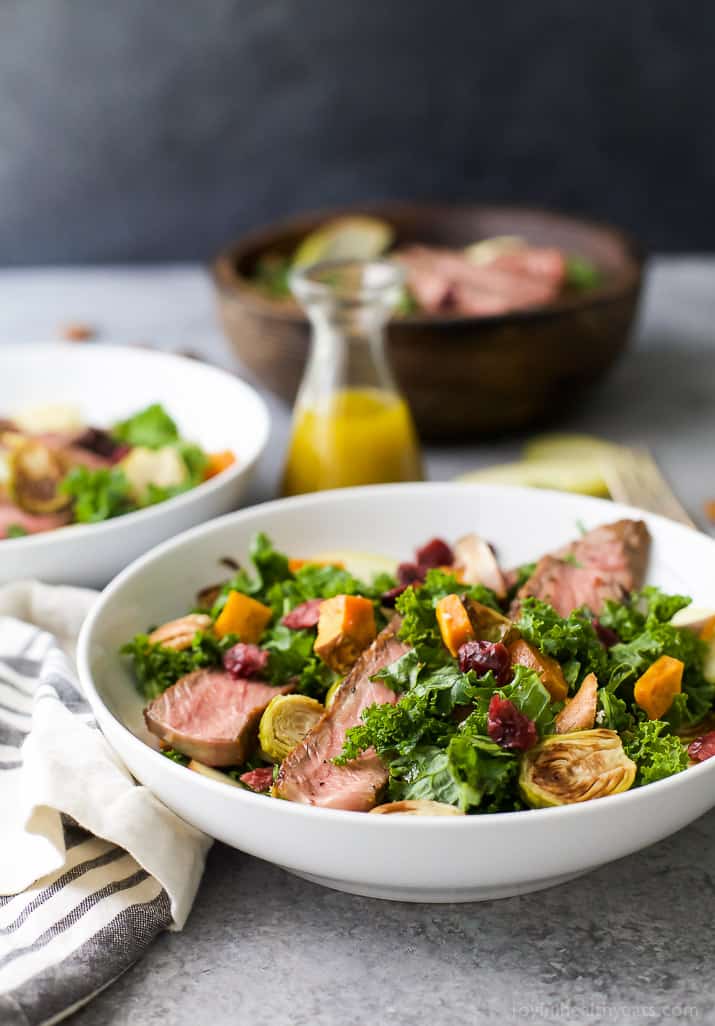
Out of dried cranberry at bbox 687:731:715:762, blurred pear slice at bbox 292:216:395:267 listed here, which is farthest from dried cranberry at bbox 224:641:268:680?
blurred pear slice at bbox 292:216:395:267

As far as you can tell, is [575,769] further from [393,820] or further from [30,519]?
[30,519]

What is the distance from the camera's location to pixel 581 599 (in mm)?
1847

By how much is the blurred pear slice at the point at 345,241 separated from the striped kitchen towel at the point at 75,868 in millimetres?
2135

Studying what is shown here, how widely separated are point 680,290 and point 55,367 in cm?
227

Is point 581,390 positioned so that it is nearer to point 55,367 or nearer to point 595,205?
point 55,367

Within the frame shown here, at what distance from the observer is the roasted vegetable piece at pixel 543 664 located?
1535mm

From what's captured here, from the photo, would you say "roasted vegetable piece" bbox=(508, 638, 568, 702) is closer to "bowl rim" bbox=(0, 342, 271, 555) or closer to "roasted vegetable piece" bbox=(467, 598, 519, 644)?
"roasted vegetable piece" bbox=(467, 598, 519, 644)

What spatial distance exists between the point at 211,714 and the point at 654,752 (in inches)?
23.2

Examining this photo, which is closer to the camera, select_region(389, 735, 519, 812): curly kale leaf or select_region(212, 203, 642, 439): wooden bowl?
select_region(389, 735, 519, 812): curly kale leaf

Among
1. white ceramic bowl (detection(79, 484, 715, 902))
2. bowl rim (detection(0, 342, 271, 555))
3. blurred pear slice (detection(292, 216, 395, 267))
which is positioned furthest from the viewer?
blurred pear slice (detection(292, 216, 395, 267))

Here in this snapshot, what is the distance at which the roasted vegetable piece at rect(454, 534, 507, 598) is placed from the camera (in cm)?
190

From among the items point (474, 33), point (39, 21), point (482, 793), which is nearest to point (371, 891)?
point (482, 793)

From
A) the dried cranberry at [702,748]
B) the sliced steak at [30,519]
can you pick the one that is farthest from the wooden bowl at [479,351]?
the dried cranberry at [702,748]

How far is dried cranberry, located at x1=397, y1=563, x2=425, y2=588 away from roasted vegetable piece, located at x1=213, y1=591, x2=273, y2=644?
0.24 m
